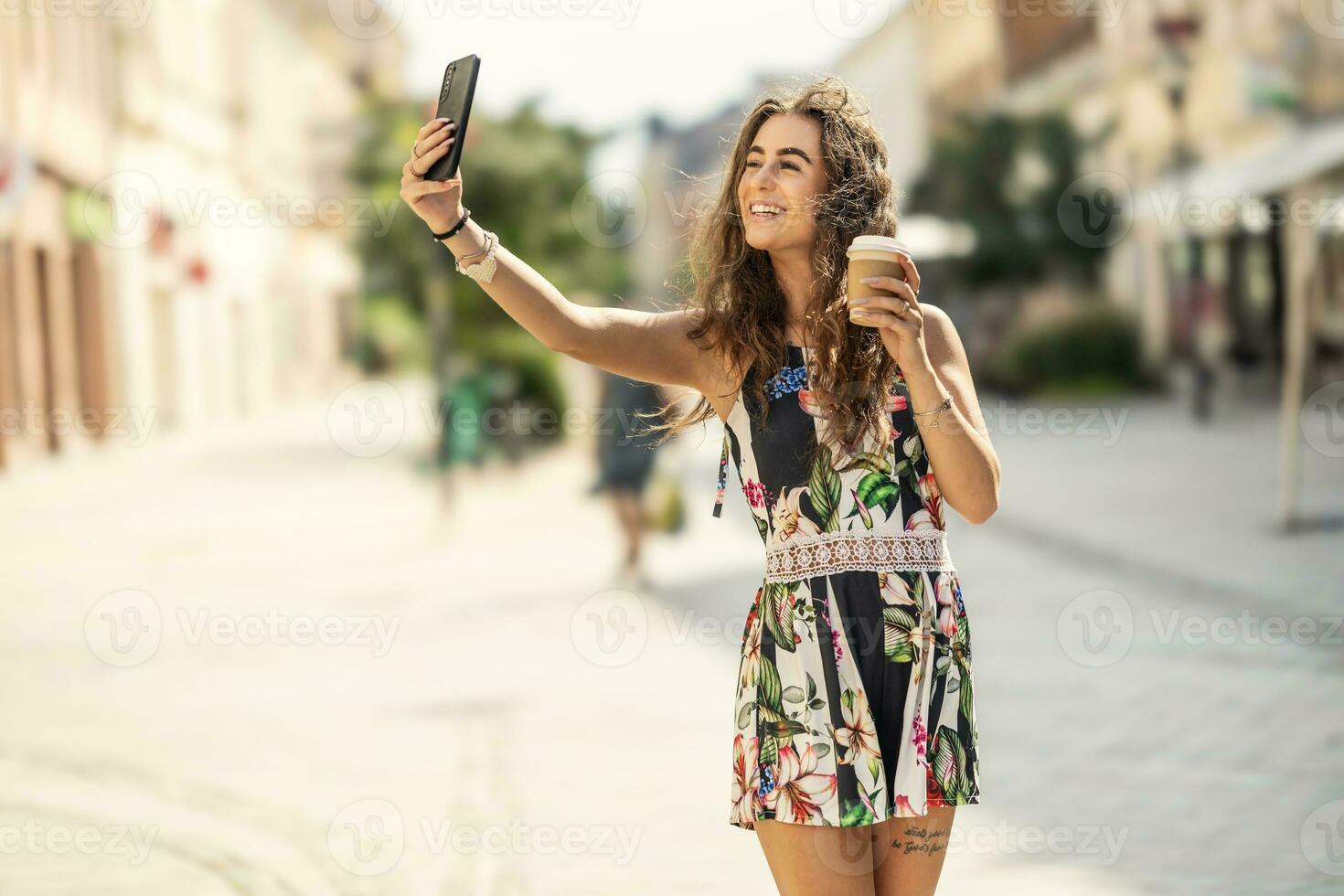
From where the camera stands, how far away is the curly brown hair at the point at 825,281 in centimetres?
294

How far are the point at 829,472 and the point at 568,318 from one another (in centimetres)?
54

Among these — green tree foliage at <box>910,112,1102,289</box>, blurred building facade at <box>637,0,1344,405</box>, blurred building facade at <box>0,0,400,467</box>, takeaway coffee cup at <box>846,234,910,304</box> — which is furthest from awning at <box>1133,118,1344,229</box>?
takeaway coffee cup at <box>846,234,910,304</box>

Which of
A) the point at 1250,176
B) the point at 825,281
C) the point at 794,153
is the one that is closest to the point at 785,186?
the point at 794,153

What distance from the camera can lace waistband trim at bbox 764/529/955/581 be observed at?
115 inches

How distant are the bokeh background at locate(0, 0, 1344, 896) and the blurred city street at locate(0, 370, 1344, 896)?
0.03 metres

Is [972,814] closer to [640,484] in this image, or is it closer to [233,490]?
[640,484]

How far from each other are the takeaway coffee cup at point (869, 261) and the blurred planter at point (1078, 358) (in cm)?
2606

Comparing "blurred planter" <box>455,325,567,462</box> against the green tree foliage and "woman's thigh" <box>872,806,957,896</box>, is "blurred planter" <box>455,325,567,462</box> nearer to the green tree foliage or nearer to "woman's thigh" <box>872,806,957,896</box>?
the green tree foliage

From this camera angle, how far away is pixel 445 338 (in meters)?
16.3

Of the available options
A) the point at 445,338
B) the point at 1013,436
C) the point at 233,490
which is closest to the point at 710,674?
the point at 445,338

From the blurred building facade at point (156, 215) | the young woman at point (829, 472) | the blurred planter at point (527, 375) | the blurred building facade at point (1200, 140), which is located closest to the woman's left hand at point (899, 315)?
the young woman at point (829, 472)

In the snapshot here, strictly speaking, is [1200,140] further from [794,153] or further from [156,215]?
[794,153]

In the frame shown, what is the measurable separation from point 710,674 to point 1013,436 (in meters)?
17.8

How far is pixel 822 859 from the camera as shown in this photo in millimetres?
2836
